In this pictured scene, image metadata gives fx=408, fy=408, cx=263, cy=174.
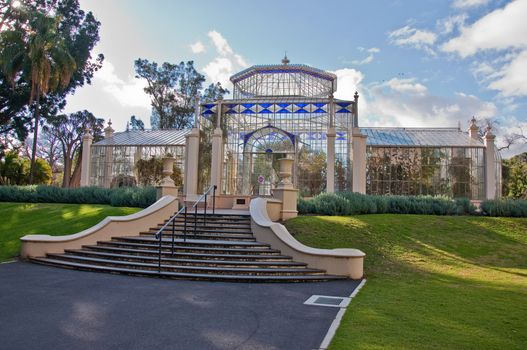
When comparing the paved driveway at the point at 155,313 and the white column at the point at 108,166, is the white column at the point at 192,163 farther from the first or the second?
the paved driveway at the point at 155,313

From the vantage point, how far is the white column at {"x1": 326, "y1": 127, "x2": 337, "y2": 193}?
794 inches

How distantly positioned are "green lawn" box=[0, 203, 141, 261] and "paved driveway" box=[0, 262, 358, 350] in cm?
446

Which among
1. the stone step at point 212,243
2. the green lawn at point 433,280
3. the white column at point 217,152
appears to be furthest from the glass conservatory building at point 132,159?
the green lawn at point 433,280

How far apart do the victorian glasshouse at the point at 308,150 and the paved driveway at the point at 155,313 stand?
1208 centimetres

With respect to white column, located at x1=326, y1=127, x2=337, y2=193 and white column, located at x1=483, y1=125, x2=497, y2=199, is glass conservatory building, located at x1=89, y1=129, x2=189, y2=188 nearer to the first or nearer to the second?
white column, located at x1=326, y1=127, x2=337, y2=193

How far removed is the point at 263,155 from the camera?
71.9 feet

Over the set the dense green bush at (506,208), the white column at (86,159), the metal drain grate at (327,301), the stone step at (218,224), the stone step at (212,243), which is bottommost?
the metal drain grate at (327,301)

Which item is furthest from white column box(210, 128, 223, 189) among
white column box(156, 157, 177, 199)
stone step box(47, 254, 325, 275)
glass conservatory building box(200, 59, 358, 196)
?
stone step box(47, 254, 325, 275)

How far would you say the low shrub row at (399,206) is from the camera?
15227 millimetres

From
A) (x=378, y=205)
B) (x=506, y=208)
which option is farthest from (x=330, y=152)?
(x=506, y=208)

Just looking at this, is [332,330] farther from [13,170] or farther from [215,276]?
[13,170]

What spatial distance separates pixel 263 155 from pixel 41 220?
11.0 meters

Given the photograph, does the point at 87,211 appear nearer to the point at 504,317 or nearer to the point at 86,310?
the point at 86,310

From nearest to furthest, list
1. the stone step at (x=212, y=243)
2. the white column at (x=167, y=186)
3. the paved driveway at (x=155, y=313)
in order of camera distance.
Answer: the paved driveway at (x=155, y=313) → the stone step at (x=212, y=243) → the white column at (x=167, y=186)
